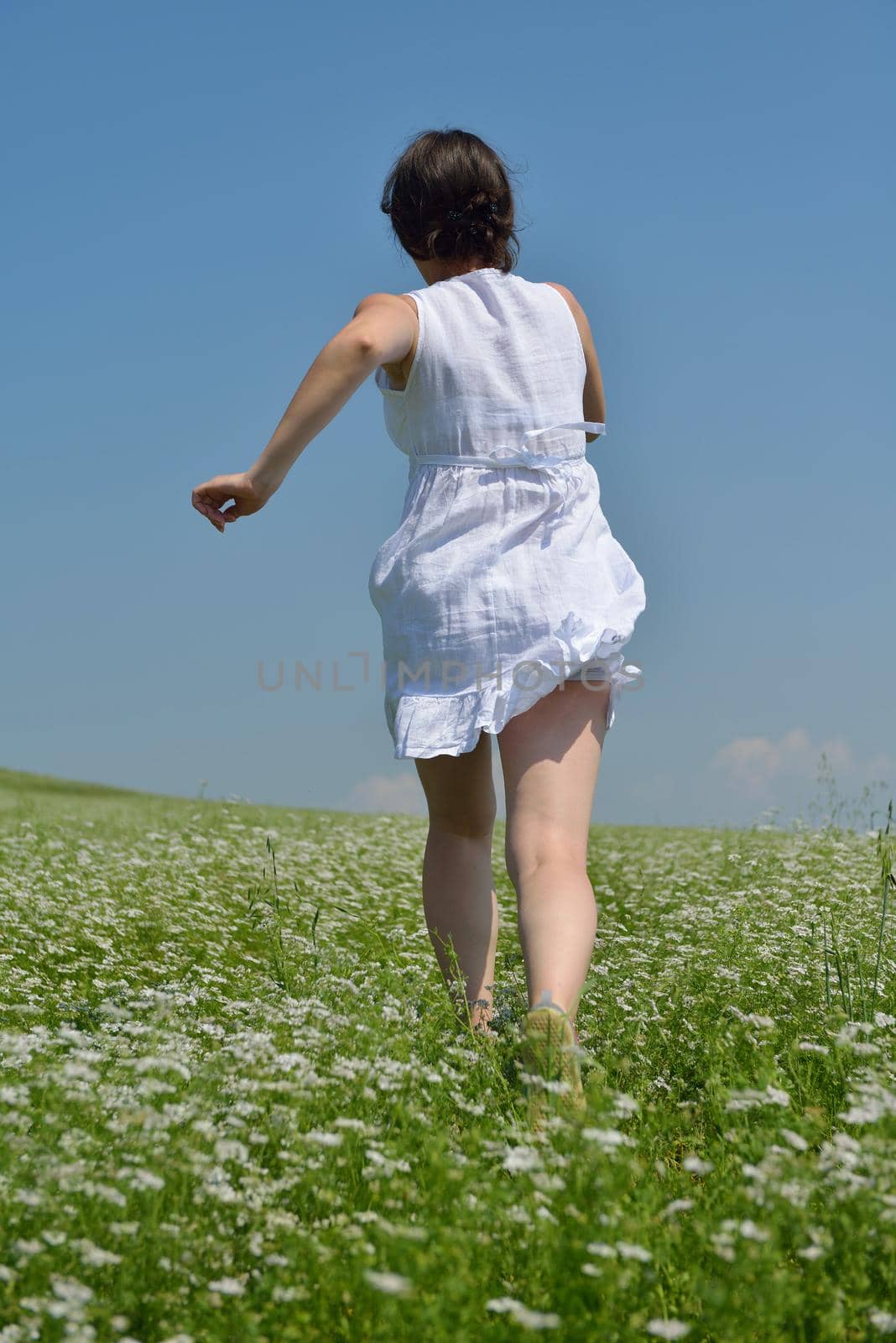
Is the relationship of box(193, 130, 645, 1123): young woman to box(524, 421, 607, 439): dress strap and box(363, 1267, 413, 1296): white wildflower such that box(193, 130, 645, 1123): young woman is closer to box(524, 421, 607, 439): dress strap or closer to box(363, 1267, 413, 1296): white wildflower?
box(524, 421, 607, 439): dress strap

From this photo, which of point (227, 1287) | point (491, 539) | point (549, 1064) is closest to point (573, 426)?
point (491, 539)

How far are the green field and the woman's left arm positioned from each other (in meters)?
1.48

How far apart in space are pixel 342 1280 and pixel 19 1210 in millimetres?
674

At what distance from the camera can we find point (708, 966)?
4676mm

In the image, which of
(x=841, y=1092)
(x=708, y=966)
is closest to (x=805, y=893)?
(x=708, y=966)

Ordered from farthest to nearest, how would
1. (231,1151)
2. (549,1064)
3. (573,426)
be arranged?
(573,426) < (549,1064) < (231,1151)

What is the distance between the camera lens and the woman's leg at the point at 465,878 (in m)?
3.78

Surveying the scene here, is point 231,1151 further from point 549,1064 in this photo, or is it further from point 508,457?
point 508,457

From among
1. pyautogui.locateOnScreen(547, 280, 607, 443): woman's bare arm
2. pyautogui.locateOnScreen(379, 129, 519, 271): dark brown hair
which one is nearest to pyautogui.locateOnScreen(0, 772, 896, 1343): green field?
pyautogui.locateOnScreen(547, 280, 607, 443): woman's bare arm

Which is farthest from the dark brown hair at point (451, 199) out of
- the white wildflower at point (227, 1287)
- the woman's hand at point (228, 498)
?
the white wildflower at point (227, 1287)

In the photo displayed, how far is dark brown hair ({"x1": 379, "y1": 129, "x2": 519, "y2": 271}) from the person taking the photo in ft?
12.4

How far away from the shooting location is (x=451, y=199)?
3.77m

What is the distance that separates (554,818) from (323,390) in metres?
1.36

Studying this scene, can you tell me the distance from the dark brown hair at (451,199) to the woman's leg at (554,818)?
1.48m
